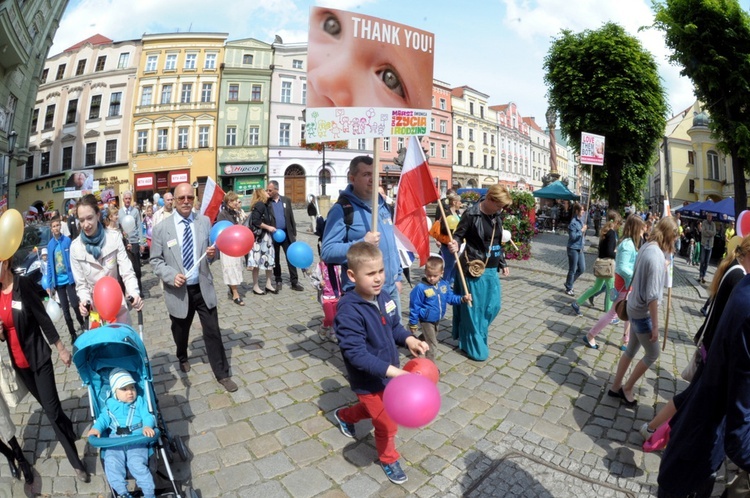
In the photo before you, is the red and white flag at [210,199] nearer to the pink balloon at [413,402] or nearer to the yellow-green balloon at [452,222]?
the pink balloon at [413,402]

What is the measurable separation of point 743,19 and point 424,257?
41.9ft

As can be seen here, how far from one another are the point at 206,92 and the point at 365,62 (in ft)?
129

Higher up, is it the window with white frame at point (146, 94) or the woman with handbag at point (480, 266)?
the window with white frame at point (146, 94)

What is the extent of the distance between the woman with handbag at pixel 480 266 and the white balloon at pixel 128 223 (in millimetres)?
6639

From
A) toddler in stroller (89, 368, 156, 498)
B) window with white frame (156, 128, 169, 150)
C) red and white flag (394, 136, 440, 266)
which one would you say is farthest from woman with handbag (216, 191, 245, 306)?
window with white frame (156, 128, 169, 150)

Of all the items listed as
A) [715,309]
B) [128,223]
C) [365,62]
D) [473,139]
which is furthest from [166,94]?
[715,309]

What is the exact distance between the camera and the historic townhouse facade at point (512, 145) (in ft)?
200

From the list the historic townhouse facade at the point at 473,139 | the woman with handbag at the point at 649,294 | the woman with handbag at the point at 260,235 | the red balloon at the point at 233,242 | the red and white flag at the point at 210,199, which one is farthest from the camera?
the historic townhouse facade at the point at 473,139

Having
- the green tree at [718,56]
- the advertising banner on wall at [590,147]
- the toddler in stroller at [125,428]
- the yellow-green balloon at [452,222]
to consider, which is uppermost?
the green tree at [718,56]

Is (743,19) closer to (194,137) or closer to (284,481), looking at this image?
(284,481)

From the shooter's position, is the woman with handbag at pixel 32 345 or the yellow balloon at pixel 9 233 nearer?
the yellow balloon at pixel 9 233

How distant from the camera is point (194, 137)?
37.1 meters

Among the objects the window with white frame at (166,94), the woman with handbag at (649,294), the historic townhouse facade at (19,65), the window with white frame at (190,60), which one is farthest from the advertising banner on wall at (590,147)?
the window with white frame at (190,60)

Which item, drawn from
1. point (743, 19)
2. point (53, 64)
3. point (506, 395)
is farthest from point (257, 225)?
point (53, 64)
